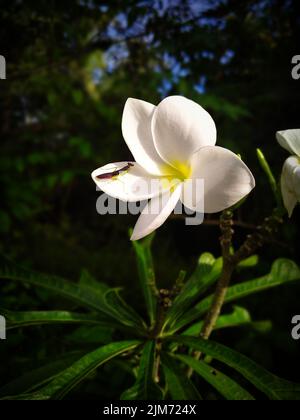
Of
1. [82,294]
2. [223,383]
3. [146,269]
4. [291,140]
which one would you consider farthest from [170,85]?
[223,383]

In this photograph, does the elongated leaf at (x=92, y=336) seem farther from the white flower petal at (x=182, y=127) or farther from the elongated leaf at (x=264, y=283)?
the white flower petal at (x=182, y=127)

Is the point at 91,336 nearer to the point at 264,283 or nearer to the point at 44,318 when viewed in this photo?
the point at 44,318

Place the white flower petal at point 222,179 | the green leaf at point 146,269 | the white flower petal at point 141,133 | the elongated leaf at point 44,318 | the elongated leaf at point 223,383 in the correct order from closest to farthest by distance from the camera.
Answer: the white flower petal at point 222,179
the white flower petal at point 141,133
the elongated leaf at point 223,383
the elongated leaf at point 44,318
the green leaf at point 146,269

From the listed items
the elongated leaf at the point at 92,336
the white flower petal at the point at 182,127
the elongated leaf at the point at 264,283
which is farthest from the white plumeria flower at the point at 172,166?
the elongated leaf at the point at 92,336

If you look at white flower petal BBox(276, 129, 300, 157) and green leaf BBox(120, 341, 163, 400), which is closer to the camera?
white flower petal BBox(276, 129, 300, 157)

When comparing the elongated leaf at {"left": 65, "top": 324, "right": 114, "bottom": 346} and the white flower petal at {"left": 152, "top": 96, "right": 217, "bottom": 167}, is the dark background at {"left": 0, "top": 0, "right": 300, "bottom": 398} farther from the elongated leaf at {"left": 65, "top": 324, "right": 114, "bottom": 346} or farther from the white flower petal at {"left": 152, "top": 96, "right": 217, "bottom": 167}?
the white flower petal at {"left": 152, "top": 96, "right": 217, "bottom": 167}

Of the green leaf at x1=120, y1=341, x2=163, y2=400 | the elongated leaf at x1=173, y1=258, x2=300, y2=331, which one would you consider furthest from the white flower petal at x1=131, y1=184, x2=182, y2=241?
the elongated leaf at x1=173, y1=258, x2=300, y2=331
